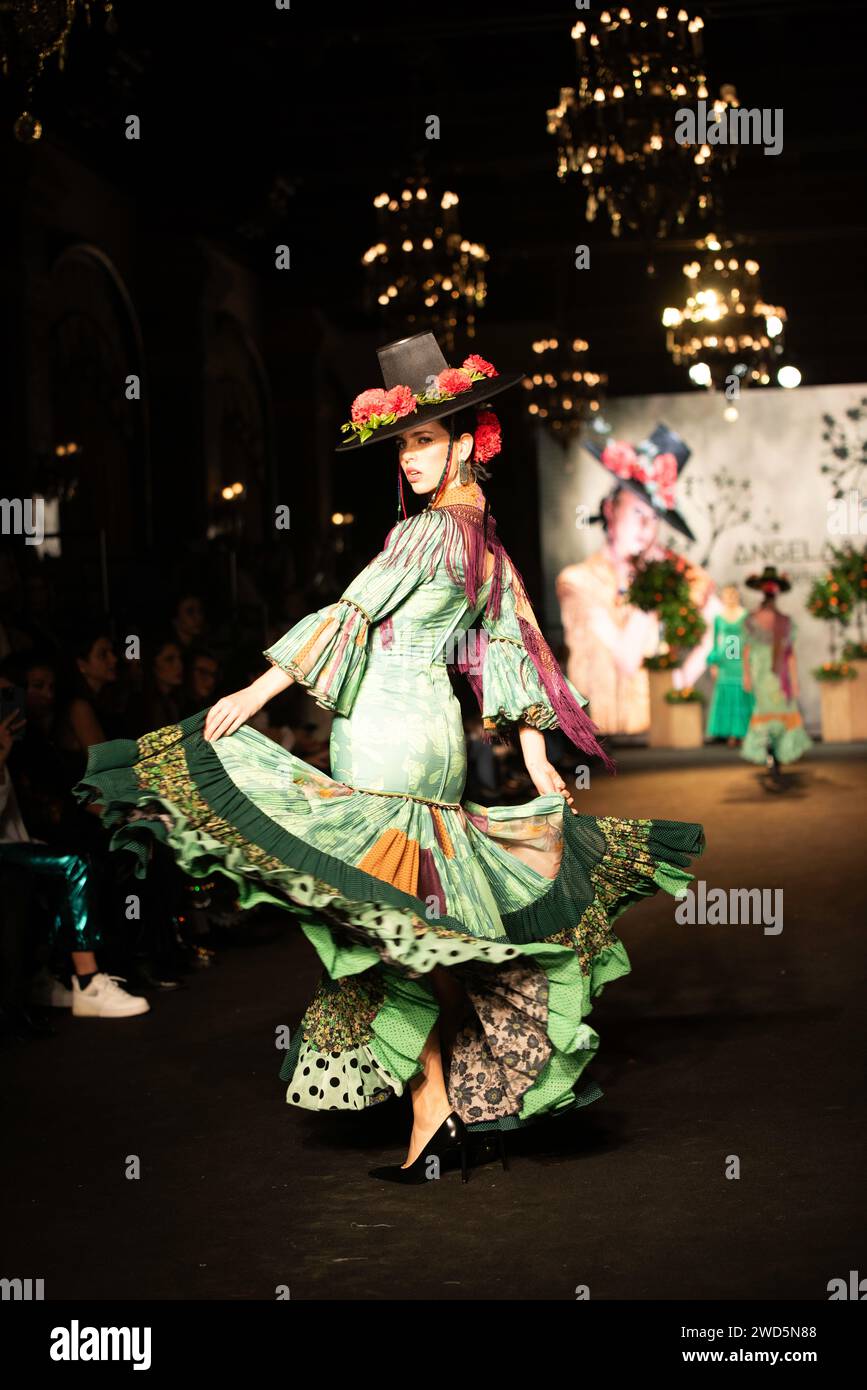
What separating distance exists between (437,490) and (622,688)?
38.8 ft

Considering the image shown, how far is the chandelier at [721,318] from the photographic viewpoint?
10867 mm

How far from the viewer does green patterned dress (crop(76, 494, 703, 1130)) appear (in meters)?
3.43

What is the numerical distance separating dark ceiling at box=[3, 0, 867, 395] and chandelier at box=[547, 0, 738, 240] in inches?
19.8

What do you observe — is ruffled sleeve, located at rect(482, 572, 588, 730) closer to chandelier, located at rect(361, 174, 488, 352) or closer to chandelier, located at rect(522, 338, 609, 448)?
chandelier, located at rect(361, 174, 488, 352)

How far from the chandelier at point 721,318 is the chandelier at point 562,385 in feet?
11.1

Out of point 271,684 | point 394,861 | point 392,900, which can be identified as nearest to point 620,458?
point 271,684

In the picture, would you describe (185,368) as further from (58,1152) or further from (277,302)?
(58,1152)

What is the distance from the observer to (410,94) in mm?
10891

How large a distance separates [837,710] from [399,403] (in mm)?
11877

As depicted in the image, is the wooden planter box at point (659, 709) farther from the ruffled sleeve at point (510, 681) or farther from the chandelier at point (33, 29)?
the ruffled sleeve at point (510, 681)

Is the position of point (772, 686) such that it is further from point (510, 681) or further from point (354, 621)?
point (354, 621)

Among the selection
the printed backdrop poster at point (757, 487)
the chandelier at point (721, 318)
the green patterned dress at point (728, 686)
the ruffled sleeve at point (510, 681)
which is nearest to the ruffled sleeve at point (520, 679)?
the ruffled sleeve at point (510, 681)

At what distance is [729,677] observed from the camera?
14812mm
